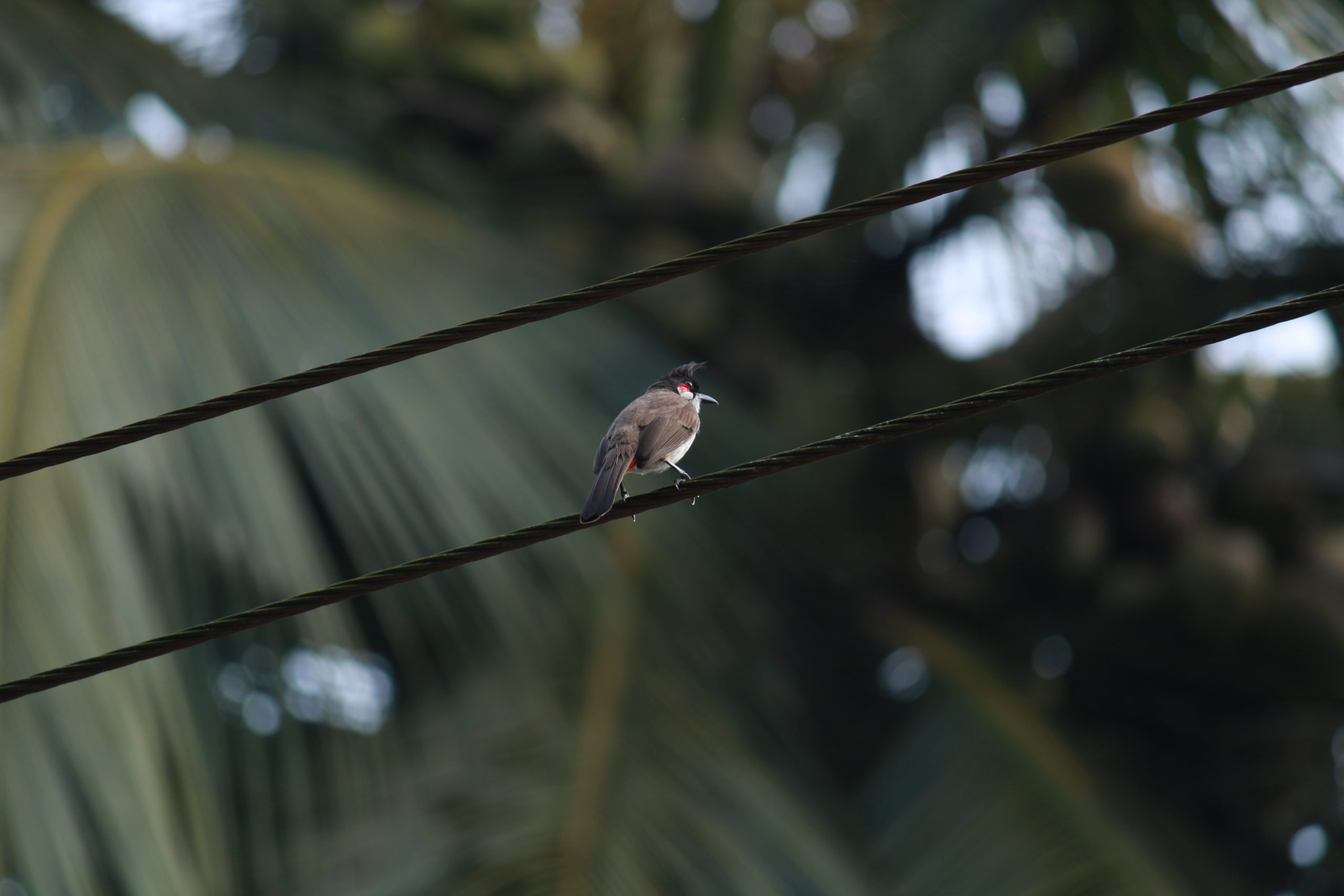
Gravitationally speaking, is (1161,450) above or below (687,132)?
below

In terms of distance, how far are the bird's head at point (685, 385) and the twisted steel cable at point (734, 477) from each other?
45.3 inches

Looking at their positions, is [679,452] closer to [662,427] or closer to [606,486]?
[662,427]

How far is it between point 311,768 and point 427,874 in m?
0.55

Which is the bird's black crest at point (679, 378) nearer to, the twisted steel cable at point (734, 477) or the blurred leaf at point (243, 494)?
the blurred leaf at point (243, 494)

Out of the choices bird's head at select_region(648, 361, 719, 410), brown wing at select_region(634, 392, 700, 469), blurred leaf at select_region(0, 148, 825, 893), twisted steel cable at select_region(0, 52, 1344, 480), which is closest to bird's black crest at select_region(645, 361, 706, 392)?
bird's head at select_region(648, 361, 719, 410)

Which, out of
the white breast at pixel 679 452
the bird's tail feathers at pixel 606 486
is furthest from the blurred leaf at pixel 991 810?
the bird's tail feathers at pixel 606 486

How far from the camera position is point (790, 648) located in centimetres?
557

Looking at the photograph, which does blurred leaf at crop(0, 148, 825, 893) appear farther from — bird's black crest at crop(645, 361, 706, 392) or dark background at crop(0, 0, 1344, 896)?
bird's black crest at crop(645, 361, 706, 392)

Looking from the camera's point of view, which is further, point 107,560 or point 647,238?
point 647,238

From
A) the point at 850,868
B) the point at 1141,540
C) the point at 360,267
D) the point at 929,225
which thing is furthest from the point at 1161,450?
the point at 360,267

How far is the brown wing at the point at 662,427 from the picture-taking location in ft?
10.8

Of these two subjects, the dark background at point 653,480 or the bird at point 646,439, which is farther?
the dark background at point 653,480

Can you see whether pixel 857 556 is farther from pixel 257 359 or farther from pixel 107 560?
pixel 107 560

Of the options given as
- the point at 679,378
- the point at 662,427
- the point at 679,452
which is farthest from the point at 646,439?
the point at 679,378
